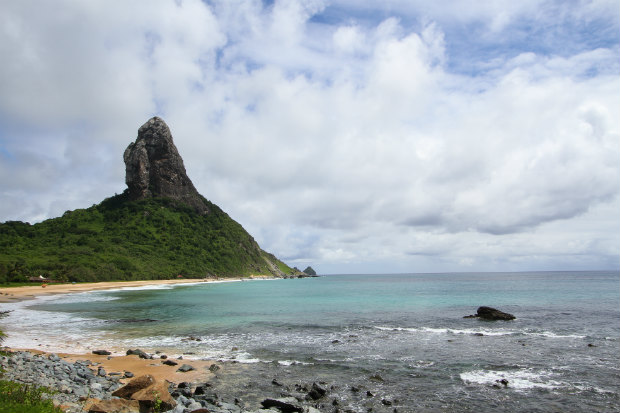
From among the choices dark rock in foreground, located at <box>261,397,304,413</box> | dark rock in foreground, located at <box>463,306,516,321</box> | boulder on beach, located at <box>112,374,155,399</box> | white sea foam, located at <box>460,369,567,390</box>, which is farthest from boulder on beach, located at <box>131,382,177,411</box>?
dark rock in foreground, located at <box>463,306,516,321</box>

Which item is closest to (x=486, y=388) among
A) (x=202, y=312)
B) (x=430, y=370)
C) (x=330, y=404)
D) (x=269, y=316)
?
(x=430, y=370)


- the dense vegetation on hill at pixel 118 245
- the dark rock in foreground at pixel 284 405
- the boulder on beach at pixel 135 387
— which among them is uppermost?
the dense vegetation on hill at pixel 118 245

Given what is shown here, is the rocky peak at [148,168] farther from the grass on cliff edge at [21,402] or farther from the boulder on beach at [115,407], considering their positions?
the grass on cliff edge at [21,402]

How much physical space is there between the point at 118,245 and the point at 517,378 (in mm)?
148438

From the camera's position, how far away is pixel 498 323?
4141cm

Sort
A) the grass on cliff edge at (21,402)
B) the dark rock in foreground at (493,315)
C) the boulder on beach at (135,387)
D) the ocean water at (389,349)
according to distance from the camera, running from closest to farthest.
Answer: the grass on cliff edge at (21,402)
the boulder on beach at (135,387)
the ocean water at (389,349)
the dark rock in foreground at (493,315)

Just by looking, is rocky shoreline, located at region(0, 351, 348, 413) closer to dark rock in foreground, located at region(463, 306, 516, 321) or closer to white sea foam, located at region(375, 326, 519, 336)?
white sea foam, located at region(375, 326, 519, 336)

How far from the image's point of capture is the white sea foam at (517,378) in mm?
19547

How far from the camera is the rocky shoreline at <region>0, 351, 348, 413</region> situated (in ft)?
44.6

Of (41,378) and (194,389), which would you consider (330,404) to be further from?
(41,378)

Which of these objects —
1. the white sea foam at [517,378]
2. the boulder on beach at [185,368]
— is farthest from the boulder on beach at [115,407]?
the white sea foam at [517,378]

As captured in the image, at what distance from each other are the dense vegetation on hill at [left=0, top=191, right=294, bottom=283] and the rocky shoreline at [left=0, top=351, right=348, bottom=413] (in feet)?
287

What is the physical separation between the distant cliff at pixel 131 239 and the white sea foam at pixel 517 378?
103 metres

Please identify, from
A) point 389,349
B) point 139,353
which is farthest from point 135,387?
point 389,349
